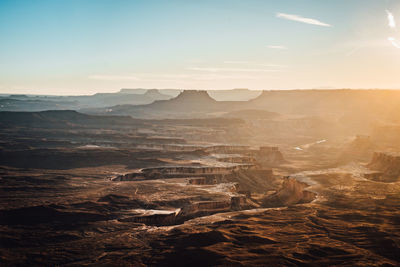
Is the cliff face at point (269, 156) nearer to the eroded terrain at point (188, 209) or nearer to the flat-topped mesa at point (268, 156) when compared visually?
the flat-topped mesa at point (268, 156)

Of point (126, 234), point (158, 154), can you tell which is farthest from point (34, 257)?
point (158, 154)

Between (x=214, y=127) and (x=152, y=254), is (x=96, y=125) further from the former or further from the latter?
(x=152, y=254)

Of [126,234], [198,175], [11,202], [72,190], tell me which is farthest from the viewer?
[198,175]

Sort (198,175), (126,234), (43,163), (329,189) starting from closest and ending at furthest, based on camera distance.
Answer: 1. (126,234)
2. (329,189)
3. (198,175)
4. (43,163)

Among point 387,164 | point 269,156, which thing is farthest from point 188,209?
point 269,156

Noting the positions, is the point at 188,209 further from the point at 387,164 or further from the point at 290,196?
the point at 387,164

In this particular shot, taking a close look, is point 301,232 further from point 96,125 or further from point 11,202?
point 96,125

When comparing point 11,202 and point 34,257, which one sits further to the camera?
point 11,202

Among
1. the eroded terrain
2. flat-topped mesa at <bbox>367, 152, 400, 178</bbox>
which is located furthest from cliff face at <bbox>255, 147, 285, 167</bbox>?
flat-topped mesa at <bbox>367, 152, 400, 178</bbox>

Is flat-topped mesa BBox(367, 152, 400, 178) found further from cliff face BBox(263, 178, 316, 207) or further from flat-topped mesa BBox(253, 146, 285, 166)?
flat-topped mesa BBox(253, 146, 285, 166)
